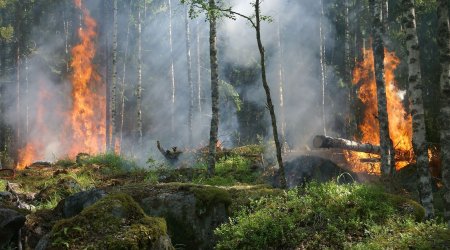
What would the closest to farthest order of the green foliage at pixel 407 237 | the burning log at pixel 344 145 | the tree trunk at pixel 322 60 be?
1. the green foliage at pixel 407 237
2. the burning log at pixel 344 145
3. the tree trunk at pixel 322 60

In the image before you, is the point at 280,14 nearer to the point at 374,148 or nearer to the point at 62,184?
the point at 374,148

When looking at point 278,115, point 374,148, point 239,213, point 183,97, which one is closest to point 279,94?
point 278,115

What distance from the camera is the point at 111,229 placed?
13.5 feet

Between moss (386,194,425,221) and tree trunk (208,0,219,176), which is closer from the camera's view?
moss (386,194,425,221)

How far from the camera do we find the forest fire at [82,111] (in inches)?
1185

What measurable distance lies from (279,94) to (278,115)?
1777 mm

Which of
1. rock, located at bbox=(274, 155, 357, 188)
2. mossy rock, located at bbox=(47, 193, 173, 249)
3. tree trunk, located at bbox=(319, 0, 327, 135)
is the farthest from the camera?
tree trunk, located at bbox=(319, 0, 327, 135)

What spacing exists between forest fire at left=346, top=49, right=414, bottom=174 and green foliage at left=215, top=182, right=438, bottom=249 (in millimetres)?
8936

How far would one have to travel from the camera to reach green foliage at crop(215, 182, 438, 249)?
5.71 m

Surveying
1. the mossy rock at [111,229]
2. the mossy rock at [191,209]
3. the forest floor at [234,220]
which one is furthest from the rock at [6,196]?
the mossy rock at [111,229]

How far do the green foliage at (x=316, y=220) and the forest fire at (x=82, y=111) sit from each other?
2559 cm

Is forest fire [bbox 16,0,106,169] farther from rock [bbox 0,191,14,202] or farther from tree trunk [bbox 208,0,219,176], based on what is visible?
rock [bbox 0,191,14,202]

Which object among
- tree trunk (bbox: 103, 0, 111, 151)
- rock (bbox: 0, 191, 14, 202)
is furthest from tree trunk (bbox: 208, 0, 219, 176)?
tree trunk (bbox: 103, 0, 111, 151)

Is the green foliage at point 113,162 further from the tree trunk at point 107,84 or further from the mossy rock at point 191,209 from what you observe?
the mossy rock at point 191,209
